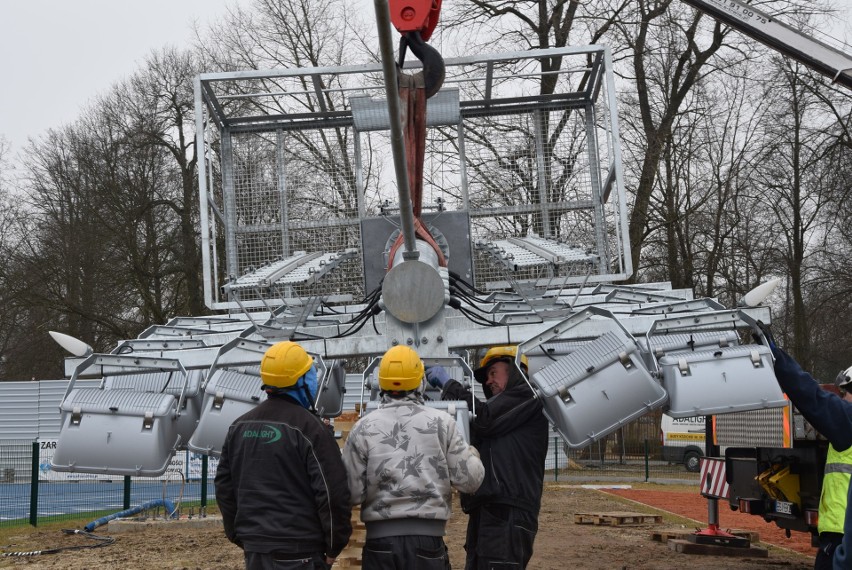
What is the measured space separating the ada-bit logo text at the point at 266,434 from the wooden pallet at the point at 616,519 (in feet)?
35.1

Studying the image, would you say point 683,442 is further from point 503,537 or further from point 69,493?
point 503,537

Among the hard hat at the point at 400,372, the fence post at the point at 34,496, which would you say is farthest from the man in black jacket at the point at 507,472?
the fence post at the point at 34,496

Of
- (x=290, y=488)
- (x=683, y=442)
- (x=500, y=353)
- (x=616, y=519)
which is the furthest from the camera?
(x=683, y=442)

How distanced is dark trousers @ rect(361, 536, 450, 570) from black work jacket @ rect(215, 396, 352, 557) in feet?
0.77

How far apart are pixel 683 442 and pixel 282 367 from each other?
2814 centimetres

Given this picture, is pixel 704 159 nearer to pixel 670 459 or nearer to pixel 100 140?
pixel 670 459

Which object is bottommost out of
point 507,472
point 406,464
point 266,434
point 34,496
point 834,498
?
point 34,496

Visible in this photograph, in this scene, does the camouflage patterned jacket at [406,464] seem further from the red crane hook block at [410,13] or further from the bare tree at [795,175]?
the bare tree at [795,175]

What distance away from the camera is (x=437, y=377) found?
615 centimetres

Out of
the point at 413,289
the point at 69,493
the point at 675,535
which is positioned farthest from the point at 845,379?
the point at 69,493

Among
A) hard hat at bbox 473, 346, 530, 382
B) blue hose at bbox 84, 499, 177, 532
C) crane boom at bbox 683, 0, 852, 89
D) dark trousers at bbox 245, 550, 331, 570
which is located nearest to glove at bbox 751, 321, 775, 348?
hard hat at bbox 473, 346, 530, 382

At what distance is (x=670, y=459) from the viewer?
3186cm

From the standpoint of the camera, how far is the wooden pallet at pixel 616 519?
1472 cm

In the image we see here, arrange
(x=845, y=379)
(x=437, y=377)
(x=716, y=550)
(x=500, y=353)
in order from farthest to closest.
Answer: (x=716, y=550) → (x=500, y=353) → (x=437, y=377) → (x=845, y=379)
